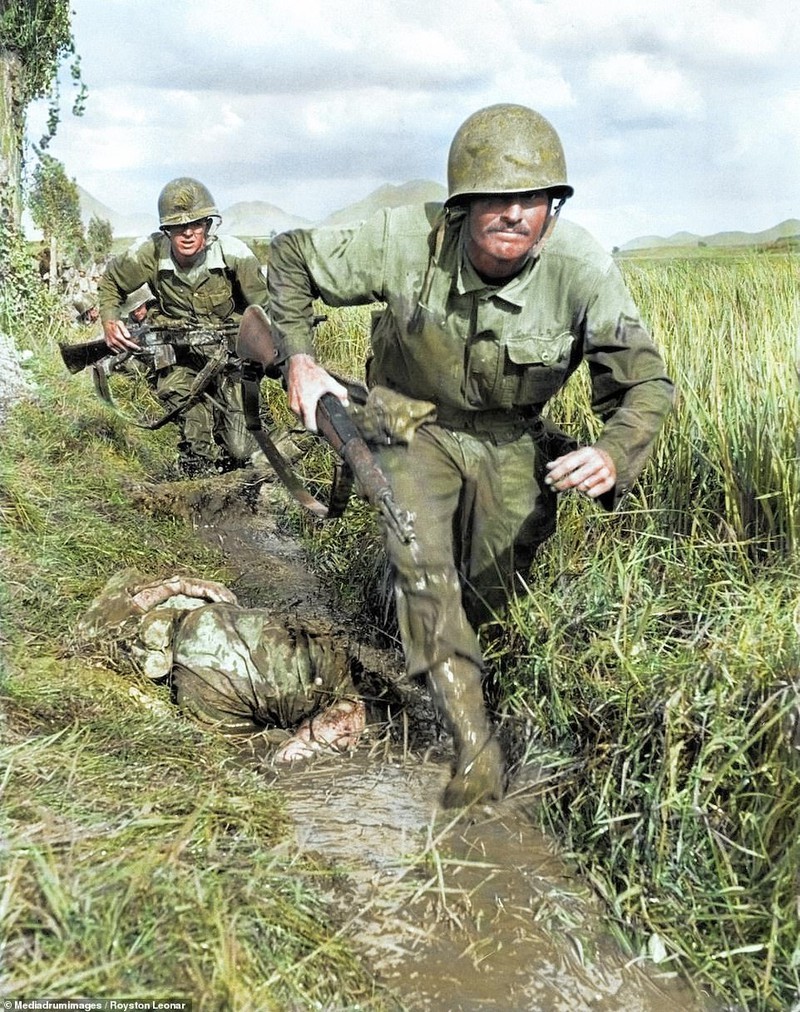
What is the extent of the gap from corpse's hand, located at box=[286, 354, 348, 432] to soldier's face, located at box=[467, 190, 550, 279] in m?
0.70

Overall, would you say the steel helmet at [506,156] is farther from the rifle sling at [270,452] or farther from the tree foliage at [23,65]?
the tree foliage at [23,65]

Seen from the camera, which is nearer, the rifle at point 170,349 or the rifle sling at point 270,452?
the rifle sling at point 270,452

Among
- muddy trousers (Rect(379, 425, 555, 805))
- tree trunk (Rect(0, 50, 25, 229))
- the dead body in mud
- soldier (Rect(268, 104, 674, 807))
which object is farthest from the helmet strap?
tree trunk (Rect(0, 50, 25, 229))

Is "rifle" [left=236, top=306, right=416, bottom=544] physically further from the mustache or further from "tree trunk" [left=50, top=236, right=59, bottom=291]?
"tree trunk" [left=50, top=236, right=59, bottom=291]

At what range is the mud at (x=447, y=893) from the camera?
104 inches

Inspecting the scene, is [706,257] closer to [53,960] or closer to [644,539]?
[644,539]

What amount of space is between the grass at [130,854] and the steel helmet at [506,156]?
2097 mm

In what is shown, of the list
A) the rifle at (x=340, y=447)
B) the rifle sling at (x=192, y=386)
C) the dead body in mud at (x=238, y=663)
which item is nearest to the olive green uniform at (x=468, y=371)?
the rifle at (x=340, y=447)

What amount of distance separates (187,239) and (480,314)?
457 cm

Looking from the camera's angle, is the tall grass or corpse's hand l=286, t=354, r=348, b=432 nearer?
the tall grass

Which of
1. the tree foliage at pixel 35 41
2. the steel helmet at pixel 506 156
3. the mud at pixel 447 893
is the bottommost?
the mud at pixel 447 893

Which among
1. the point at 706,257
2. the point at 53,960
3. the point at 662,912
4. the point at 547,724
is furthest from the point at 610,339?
the point at 706,257

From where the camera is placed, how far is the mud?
2.63 m

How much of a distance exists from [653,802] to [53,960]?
5.23 feet
